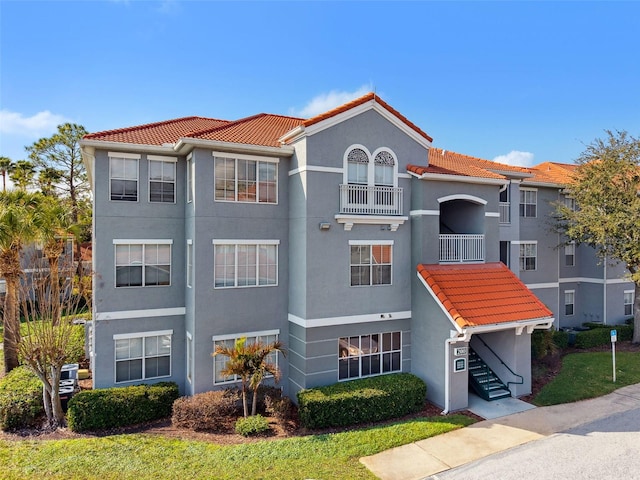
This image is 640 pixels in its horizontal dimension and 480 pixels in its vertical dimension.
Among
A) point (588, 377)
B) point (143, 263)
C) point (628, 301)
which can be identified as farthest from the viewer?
point (628, 301)

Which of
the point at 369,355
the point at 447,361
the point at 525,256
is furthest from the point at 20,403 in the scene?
the point at 525,256

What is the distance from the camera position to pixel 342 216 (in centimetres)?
A: 1347

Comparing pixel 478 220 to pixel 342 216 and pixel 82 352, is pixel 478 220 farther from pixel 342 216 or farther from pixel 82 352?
pixel 82 352

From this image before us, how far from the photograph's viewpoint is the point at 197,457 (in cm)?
985

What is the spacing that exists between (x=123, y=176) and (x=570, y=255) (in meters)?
24.0

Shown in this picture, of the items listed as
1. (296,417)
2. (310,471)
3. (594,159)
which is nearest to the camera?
(310,471)

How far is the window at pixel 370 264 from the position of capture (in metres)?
14.1

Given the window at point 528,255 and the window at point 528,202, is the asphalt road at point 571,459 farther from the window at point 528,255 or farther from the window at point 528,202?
the window at point 528,202

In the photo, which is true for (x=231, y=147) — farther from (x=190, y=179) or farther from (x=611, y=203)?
(x=611, y=203)

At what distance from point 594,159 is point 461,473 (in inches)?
741

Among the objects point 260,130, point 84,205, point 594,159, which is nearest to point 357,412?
point 260,130

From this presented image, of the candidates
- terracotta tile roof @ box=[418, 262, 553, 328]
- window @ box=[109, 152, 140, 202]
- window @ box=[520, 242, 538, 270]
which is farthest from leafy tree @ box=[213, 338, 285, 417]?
window @ box=[520, 242, 538, 270]

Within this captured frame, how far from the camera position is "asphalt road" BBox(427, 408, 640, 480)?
30.3 ft

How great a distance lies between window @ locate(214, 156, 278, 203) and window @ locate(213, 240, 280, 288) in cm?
158
